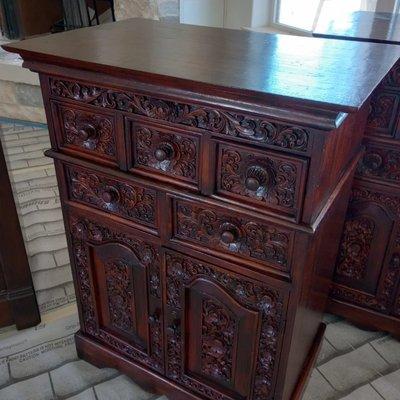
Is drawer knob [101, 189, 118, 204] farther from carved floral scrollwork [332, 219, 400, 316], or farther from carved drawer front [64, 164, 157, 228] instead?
carved floral scrollwork [332, 219, 400, 316]

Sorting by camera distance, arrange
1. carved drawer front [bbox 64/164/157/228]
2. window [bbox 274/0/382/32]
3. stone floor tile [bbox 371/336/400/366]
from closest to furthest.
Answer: carved drawer front [bbox 64/164/157/228] → stone floor tile [bbox 371/336/400/366] → window [bbox 274/0/382/32]

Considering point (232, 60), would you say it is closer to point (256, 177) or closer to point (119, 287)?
point (256, 177)

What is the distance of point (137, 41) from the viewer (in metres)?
1.00

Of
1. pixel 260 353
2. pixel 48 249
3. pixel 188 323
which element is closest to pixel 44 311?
pixel 48 249

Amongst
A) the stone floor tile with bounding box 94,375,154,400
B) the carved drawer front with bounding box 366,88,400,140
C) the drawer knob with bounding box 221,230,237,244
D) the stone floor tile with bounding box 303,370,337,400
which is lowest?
the stone floor tile with bounding box 303,370,337,400

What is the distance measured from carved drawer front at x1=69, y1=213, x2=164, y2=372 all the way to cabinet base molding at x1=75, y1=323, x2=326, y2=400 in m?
0.02

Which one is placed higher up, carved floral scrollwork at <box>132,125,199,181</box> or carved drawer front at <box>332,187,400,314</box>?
carved floral scrollwork at <box>132,125,199,181</box>

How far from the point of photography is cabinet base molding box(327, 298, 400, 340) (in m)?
1.40

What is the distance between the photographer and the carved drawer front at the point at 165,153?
0.82 m

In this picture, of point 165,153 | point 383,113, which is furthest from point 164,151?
point 383,113

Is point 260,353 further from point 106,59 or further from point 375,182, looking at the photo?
point 106,59

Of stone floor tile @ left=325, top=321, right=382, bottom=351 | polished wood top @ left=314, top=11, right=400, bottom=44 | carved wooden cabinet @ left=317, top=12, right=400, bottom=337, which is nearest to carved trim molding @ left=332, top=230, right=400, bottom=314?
carved wooden cabinet @ left=317, top=12, right=400, bottom=337

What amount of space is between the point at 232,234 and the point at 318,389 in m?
0.71

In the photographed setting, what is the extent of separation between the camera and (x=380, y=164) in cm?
119
